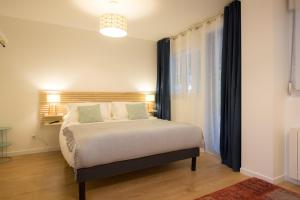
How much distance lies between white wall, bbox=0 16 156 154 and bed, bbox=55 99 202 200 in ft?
5.89

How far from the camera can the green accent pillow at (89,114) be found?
3416 millimetres

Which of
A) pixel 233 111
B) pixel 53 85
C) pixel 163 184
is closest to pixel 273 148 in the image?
pixel 233 111

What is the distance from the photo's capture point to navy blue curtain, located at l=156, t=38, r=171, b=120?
476cm

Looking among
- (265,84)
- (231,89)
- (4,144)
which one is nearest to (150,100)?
(231,89)

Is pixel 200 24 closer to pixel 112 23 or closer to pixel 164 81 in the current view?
pixel 164 81

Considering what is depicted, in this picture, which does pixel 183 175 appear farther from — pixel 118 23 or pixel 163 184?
pixel 118 23

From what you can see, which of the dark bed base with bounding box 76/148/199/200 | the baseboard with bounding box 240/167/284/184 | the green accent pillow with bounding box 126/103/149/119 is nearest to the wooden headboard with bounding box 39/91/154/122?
the green accent pillow with bounding box 126/103/149/119

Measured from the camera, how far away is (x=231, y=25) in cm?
300

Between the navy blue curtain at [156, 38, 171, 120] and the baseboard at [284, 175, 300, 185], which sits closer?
the baseboard at [284, 175, 300, 185]

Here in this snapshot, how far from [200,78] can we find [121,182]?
2.43m

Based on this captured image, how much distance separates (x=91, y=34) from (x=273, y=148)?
155 inches

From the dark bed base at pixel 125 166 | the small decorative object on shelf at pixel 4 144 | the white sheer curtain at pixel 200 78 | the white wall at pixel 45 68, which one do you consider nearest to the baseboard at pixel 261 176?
the dark bed base at pixel 125 166

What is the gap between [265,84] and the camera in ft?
8.23

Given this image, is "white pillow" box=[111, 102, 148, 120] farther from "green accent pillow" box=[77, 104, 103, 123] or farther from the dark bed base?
the dark bed base
